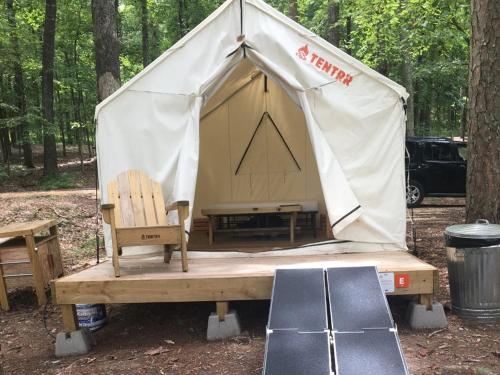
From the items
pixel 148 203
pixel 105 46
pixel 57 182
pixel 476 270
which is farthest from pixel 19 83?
pixel 476 270

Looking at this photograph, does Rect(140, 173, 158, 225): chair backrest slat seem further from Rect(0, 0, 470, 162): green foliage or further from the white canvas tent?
Rect(0, 0, 470, 162): green foliage

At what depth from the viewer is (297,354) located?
117 inches

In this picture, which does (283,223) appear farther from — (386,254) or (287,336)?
(287,336)

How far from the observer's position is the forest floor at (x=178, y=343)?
3.30 meters

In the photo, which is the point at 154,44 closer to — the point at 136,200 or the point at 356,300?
the point at 136,200

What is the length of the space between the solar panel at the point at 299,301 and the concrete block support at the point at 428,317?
84cm

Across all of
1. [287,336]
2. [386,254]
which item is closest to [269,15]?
[386,254]

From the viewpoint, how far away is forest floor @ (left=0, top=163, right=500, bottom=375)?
330cm

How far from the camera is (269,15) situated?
4562 mm

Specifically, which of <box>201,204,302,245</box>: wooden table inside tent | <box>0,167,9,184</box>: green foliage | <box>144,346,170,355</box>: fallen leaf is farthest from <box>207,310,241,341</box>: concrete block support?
<box>0,167,9,184</box>: green foliage

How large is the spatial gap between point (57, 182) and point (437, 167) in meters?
10.9

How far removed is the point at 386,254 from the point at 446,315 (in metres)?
0.74

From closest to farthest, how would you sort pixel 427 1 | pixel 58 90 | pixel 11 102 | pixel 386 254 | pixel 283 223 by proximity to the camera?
pixel 386 254
pixel 283 223
pixel 427 1
pixel 11 102
pixel 58 90

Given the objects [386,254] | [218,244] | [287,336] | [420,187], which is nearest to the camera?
[287,336]
